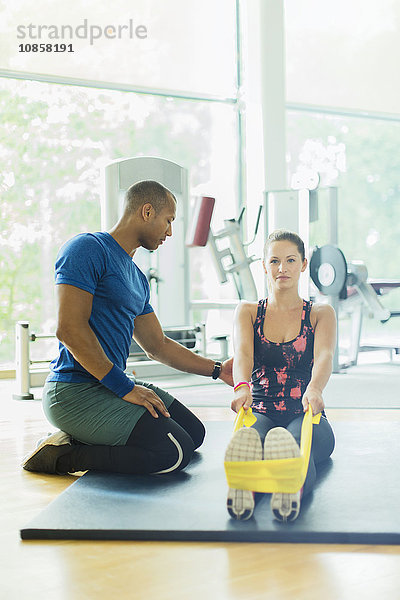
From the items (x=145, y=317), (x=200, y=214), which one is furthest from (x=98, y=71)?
(x=145, y=317)

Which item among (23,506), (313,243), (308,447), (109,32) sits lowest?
(23,506)

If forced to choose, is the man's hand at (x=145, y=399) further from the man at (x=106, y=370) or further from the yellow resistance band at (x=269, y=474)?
the yellow resistance band at (x=269, y=474)

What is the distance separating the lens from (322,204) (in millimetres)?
4578

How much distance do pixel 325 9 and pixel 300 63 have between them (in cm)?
50

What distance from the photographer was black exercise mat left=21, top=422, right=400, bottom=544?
1671mm

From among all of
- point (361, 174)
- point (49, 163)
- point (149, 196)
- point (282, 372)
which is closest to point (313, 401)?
point (282, 372)

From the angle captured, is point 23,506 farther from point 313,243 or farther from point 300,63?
point 300,63

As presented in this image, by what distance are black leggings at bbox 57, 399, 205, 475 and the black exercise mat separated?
0.11 ft

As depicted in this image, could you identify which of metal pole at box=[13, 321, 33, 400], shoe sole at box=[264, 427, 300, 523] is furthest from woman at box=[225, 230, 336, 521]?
metal pole at box=[13, 321, 33, 400]

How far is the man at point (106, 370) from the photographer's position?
6.90ft

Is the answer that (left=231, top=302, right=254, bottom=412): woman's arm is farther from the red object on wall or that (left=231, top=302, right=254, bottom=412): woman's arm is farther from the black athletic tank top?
the red object on wall

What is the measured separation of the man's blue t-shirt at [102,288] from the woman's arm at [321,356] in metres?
0.60

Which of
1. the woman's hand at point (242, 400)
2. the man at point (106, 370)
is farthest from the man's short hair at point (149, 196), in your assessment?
the woman's hand at point (242, 400)

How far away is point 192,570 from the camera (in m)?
1.51
